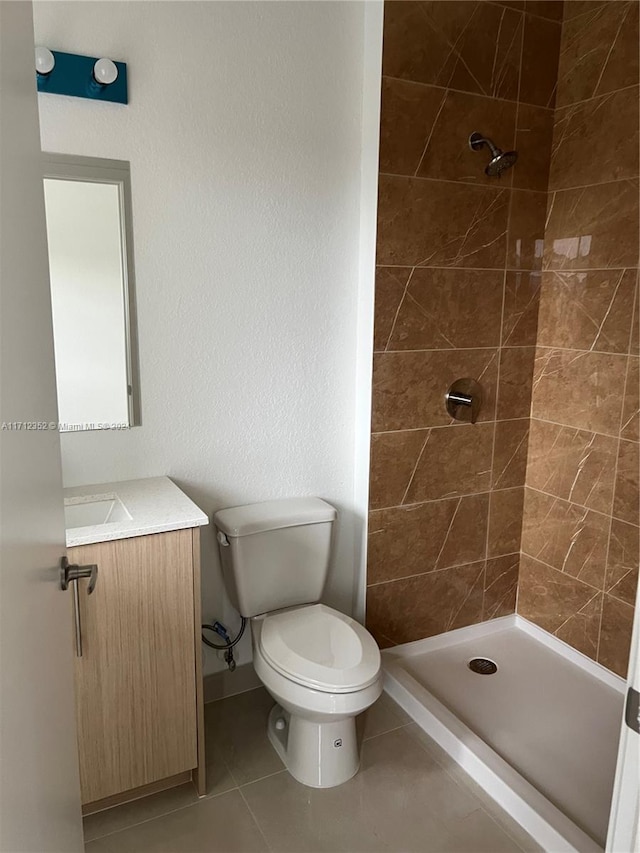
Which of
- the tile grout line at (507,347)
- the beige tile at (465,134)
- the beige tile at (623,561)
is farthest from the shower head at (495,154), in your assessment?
the beige tile at (623,561)

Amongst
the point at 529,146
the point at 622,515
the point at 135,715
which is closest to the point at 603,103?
the point at 529,146

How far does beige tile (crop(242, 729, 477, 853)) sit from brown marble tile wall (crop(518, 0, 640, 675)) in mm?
922

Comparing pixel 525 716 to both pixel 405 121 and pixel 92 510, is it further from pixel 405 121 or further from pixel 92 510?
pixel 405 121

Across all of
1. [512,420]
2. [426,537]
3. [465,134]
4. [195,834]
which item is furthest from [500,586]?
[465,134]

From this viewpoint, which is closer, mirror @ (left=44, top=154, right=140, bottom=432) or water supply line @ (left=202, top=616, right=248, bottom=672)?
mirror @ (left=44, top=154, right=140, bottom=432)

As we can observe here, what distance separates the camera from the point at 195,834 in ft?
6.32

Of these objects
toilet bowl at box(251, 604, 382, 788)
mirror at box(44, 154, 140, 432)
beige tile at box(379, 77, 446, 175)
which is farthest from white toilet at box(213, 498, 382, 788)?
beige tile at box(379, 77, 446, 175)

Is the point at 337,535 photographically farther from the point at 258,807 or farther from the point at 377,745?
the point at 258,807

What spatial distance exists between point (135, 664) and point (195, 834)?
523mm

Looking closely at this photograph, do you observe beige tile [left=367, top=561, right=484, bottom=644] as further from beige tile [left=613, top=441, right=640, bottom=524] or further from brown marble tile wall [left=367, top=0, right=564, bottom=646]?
beige tile [left=613, top=441, right=640, bottom=524]

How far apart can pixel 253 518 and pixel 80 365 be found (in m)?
0.72

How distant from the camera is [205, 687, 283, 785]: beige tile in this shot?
7.18ft

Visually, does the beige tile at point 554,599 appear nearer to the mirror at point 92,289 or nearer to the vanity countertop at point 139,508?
the vanity countertop at point 139,508

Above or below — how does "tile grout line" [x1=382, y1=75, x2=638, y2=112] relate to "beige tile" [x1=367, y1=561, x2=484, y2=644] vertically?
above
